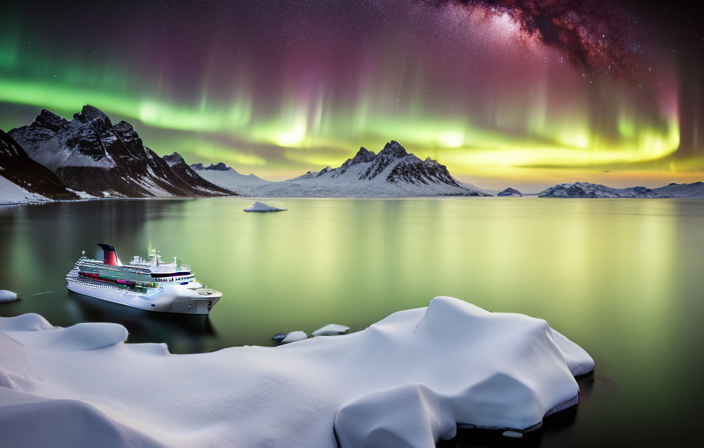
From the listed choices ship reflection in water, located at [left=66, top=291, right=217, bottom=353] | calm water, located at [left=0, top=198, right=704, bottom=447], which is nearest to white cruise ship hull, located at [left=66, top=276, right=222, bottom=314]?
ship reflection in water, located at [left=66, top=291, right=217, bottom=353]

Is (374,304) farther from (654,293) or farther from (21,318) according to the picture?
(654,293)

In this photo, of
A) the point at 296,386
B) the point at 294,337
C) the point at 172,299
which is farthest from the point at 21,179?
the point at 296,386

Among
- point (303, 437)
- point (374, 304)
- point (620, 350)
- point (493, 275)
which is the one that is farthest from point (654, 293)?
point (303, 437)

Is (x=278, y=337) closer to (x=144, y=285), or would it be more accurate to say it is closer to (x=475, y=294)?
(x=144, y=285)

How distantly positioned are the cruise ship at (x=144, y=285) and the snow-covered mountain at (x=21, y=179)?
15787 centimetres

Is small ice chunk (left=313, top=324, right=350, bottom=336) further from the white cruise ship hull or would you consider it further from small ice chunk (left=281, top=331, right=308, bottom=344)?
the white cruise ship hull

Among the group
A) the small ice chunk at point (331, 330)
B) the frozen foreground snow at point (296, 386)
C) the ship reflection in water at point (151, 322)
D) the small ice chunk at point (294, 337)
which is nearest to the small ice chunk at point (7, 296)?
the ship reflection in water at point (151, 322)

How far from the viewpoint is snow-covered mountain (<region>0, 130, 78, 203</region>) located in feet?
525

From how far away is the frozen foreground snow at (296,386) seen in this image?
9.12 meters

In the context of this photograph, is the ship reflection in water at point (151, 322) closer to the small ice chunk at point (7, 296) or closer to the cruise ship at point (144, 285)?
the cruise ship at point (144, 285)

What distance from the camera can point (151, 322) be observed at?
23375 mm

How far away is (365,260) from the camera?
155 ft

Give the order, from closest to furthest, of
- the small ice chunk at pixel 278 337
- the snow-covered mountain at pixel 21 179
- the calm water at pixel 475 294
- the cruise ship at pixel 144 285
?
the calm water at pixel 475 294 < the small ice chunk at pixel 278 337 < the cruise ship at pixel 144 285 < the snow-covered mountain at pixel 21 179

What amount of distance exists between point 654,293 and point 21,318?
123 ft
